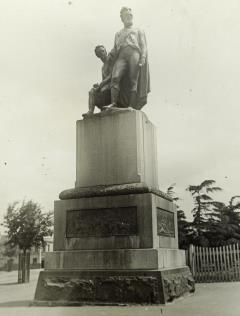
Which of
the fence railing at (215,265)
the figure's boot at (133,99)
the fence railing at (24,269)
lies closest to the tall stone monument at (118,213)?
the figure's boot at (133,99)

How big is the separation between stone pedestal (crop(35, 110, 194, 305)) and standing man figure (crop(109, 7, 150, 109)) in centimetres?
71

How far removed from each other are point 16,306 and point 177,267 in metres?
2.99

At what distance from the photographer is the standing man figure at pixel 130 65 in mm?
9109

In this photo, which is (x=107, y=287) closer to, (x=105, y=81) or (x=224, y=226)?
(x=105, y=81)

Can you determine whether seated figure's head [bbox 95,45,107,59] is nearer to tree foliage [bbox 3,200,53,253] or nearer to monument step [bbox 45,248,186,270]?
monument step [bbox 45,248,186,270]

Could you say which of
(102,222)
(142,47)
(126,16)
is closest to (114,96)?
(142,47)

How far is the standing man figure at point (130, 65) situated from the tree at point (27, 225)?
17387 mm

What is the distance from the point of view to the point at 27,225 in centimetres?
2559

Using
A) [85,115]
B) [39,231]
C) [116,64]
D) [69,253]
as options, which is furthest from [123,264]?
[39,231]

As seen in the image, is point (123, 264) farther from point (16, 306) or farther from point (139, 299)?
point (16, 306)

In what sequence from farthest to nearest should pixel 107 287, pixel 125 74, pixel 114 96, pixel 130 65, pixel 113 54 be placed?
1. pixel 113 54
2. pixel 125 74
3. pixel 130 65
4. pixel 114 96
5. pixel 107 287

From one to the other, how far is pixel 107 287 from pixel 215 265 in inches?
570

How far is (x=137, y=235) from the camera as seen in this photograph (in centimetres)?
764

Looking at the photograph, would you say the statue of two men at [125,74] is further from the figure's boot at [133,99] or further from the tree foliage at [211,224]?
the tree foliage at [211,224]
